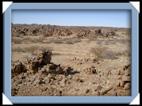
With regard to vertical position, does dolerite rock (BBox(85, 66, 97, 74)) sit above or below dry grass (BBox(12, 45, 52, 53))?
below

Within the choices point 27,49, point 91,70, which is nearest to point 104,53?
point 91,70

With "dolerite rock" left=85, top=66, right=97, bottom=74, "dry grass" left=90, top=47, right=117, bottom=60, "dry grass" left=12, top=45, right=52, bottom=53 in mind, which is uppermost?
"dry grass" left=12, top=45, right=52, bottom=53

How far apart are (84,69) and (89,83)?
3.8 inches

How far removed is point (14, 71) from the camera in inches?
703

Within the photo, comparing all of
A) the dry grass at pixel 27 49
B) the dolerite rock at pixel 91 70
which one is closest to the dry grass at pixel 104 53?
the dolerite rock at pixel 91 70

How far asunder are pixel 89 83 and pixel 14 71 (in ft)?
1.62

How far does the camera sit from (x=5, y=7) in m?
17.8

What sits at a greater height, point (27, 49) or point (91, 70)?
point (27, 49)

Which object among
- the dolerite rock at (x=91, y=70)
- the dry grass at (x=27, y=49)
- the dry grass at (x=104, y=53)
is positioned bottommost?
the dolerite rock at (x=91, y=70)

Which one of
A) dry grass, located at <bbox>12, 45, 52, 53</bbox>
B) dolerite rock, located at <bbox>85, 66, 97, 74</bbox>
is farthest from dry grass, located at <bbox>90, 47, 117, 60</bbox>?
dry grass, located at <bbox>12, 45, 52, 53</bbox>

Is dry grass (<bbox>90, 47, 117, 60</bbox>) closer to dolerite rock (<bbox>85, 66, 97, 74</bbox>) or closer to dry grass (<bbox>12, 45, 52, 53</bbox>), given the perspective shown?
dolerite rock (<bbox>85, 66, 97, 74</bbox>)

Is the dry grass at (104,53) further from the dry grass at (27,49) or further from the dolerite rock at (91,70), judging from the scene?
the dry grass at (27,49)

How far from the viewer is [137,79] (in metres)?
17.8

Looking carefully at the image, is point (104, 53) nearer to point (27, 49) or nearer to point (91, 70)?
point (91, 70)
